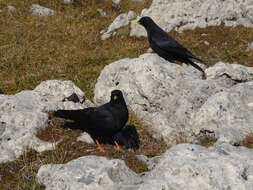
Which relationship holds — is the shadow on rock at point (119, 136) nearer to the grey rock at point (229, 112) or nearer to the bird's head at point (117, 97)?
the bird's head at point (117, 97)

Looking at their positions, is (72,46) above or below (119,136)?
above

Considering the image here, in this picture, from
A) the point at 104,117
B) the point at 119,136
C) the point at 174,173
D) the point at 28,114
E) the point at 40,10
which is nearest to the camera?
the point at 174,173

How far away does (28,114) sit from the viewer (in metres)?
8.39

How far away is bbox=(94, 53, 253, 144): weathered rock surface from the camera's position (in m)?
8.34

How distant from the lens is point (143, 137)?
31.1 feet

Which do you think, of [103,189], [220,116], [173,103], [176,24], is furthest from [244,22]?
[103,189]

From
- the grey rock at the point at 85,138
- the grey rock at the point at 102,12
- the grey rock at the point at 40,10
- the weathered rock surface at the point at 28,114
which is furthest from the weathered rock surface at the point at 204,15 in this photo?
the grey rock at the point at 85,138

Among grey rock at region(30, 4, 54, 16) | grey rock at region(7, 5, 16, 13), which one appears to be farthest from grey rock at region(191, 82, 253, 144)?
grey rock at region(7, 5, 16, 13)

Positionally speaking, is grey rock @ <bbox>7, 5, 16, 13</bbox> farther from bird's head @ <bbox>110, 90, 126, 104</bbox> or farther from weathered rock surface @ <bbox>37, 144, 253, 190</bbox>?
weathered rock surface @ <bbox>37, 144, 253, 190</bbox>

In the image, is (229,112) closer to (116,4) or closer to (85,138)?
(85,138)

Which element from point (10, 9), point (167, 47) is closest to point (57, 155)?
point (167, 47)

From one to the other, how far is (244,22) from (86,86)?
34.3 feet

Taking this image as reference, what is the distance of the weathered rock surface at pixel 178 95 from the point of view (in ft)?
27.3

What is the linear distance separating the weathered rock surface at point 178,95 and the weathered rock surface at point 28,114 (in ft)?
5.47
